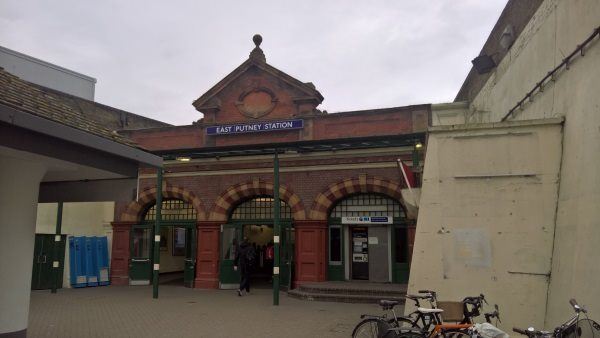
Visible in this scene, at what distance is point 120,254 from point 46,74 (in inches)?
467

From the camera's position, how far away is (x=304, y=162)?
55.0 ft

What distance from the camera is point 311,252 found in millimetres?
16141

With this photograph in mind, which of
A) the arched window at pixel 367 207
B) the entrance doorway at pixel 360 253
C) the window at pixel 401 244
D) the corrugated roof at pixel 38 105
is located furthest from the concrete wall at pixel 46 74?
the corrugated roof at pixel 38 105

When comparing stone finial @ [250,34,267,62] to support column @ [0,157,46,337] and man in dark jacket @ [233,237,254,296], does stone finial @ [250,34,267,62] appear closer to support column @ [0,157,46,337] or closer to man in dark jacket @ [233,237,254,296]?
man in dark jacket @ [233,237,254,296]

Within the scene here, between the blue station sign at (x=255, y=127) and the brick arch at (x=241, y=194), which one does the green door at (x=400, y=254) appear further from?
the blue station sign at (x=255, y=127)

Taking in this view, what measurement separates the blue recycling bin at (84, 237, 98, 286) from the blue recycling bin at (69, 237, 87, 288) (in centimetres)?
11

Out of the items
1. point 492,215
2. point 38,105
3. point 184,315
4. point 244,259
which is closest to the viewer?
point 38,105

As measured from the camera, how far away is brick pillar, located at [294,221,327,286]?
1600 cm

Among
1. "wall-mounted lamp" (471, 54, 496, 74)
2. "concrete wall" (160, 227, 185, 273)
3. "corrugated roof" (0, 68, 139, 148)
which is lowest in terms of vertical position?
"concrete wall" (160, 227, 185, 273)

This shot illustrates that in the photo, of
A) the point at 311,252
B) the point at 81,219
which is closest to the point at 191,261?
the point at 311,252

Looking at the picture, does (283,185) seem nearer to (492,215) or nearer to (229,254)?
(229,254)

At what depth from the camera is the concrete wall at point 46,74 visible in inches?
934

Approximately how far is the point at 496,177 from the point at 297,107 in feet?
32.9

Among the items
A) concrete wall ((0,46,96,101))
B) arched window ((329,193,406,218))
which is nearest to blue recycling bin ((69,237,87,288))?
arched window ((329,193,406,218))
